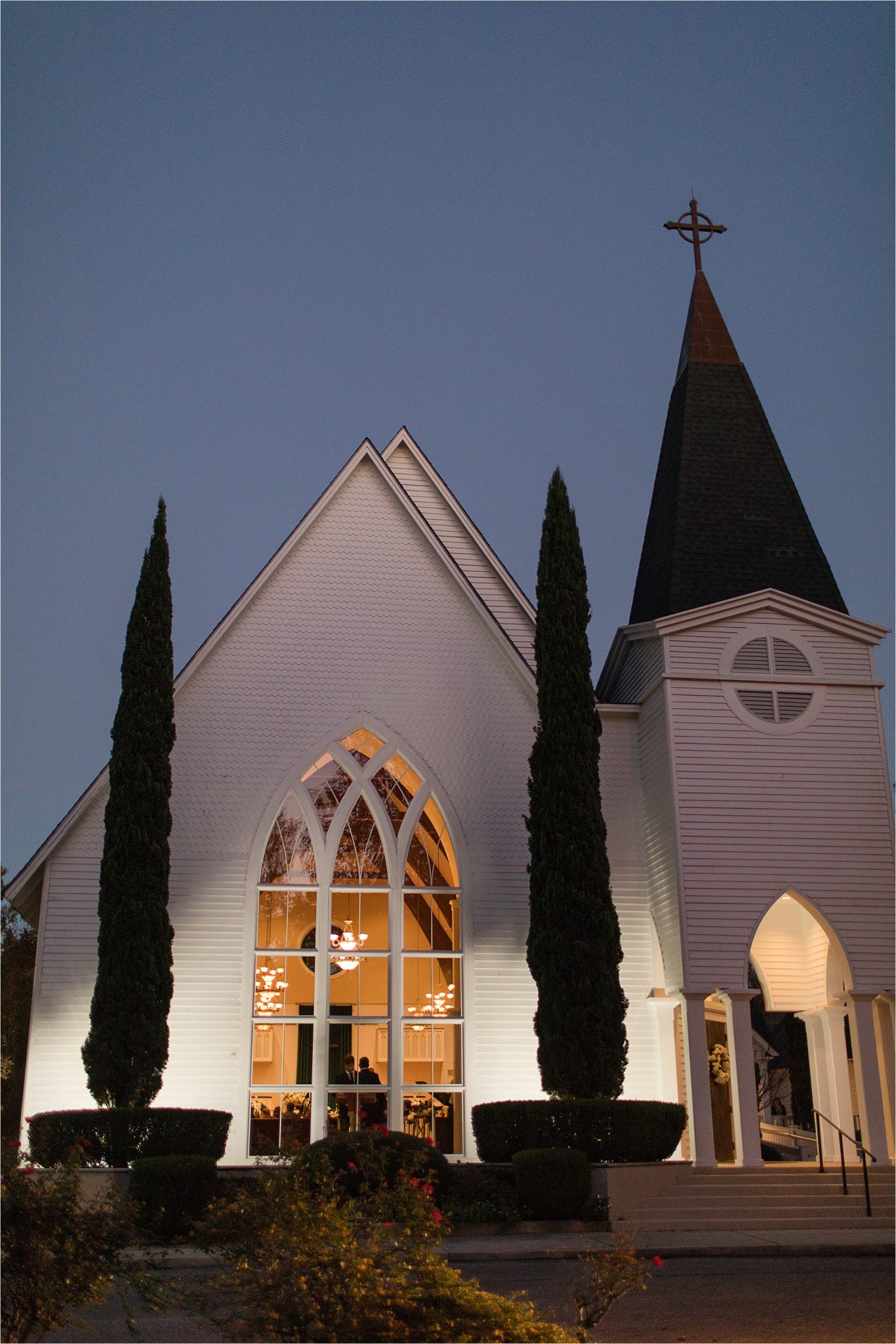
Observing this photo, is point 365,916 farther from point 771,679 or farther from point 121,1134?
point 771,679

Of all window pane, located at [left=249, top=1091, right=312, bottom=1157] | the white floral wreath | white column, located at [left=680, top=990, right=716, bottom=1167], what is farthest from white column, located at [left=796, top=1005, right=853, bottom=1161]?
window pane, located at [left=249, top=1091, right=312, bottom=1157]

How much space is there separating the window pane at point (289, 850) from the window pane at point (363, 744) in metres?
1.23

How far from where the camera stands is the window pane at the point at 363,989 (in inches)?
727

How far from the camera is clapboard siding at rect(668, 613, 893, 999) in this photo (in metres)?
18.1

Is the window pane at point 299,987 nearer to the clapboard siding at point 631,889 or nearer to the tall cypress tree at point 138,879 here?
the tall cypress tree at point 138,879

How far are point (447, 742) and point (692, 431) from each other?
7864mm

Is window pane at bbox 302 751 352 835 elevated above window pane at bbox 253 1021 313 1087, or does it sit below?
above

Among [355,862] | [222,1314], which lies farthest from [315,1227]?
[355,862]

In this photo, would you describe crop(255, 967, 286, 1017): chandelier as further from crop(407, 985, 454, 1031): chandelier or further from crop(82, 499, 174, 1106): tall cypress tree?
crop(407, 985, 454, 1031): chandelier

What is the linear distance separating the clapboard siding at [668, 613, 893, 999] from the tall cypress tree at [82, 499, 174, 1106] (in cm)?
743

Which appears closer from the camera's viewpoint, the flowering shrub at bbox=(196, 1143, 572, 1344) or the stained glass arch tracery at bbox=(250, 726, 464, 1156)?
the flowering shrub at bbox=(196, 1143, 572, 1344)

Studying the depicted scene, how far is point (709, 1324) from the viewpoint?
348 inches

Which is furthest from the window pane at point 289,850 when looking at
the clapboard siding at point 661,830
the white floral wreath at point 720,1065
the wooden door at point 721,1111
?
the white floral wreath at point 720,1065

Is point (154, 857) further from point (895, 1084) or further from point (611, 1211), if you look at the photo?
point (895, 1084)
